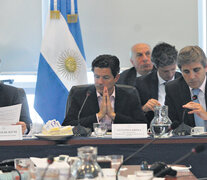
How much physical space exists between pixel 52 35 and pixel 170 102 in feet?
5.96

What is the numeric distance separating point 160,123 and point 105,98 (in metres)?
0.77

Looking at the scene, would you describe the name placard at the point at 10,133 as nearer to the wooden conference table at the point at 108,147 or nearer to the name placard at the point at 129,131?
the wooden conference table at the point at 108,147

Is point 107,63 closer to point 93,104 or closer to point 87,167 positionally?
point 93,104

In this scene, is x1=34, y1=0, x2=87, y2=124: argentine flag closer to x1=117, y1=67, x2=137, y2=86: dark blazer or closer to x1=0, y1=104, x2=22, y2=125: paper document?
x1=117, y1=67, x2=137, y2=86: dark blazer

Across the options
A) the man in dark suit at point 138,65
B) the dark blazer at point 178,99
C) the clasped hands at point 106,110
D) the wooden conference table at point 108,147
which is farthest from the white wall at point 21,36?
the wooden conference table at point 108,147

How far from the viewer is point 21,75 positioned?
216 inches

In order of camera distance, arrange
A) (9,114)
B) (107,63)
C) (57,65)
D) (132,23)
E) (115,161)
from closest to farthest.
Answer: (115,161)
(9,114)
(107,63)
(57,65)
(132,23)

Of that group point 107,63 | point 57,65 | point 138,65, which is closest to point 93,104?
point 107,63

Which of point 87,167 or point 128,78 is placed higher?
point 128,78

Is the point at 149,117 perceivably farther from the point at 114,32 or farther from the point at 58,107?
the point at 114,32

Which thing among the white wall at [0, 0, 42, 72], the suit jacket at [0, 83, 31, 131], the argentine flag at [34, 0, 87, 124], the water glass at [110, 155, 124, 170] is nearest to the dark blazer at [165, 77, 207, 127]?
the suit jacket at [0, 83, 31, 131]

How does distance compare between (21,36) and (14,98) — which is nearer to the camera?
(14,98)

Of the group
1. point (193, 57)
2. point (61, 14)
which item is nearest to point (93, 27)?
point (61, 14)

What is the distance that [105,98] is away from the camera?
12.1 feet
